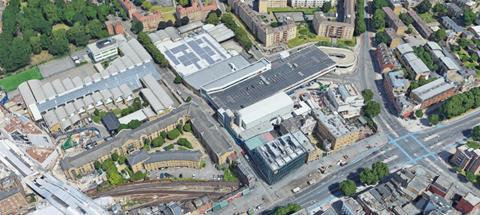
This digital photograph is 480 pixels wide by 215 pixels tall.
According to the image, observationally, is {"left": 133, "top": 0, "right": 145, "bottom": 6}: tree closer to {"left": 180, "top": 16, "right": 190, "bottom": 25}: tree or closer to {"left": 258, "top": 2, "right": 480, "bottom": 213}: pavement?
{"left": 180, "top": 16, "right": 190, "bottom": 25}: tree

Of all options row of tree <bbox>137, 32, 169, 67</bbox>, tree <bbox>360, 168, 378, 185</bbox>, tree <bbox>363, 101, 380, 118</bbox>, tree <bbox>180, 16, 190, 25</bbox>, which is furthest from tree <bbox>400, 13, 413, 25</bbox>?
row of tree <bbox>137, 32, 169, 67</bbox>

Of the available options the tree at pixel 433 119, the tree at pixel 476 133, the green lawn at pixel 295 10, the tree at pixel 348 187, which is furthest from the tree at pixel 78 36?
the tree at pixel 476 133

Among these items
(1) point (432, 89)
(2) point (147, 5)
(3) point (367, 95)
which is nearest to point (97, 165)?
(3) point (367, 95)

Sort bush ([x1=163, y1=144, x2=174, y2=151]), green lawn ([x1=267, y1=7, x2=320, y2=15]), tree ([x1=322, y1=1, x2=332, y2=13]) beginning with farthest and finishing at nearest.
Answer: green lawn ([x1=267, y1=7, x2=320, y2=15]), tree ([x1=322, y1=1, x2=332, y2=13]), bush ([x1=163, y1=144, x2=174, y2=151])

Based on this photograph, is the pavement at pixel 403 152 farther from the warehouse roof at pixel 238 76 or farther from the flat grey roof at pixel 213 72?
the flat grey roof at pixel 213 72

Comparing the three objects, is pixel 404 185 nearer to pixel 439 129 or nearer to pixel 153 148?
pixel 439 129
